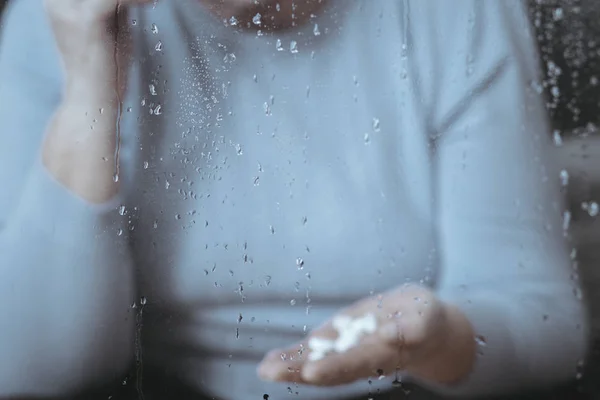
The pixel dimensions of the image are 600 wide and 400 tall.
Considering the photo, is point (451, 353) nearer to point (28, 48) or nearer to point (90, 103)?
point (90, 103)

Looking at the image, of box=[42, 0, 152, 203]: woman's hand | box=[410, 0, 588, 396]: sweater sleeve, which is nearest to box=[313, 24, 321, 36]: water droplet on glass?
box=[410, 0, 588, 396]: sweater sleeve

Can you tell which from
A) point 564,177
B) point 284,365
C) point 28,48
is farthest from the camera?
point 28,48

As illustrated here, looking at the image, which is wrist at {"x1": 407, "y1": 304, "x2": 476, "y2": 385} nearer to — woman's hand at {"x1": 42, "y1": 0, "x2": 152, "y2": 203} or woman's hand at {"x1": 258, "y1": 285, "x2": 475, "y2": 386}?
woman's hand at {"x1": 258, "y1": 285, "x2": 475, "y2": 386}

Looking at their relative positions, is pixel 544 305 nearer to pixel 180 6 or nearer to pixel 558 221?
pixel 558 221

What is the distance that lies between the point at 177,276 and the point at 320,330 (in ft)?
0.56

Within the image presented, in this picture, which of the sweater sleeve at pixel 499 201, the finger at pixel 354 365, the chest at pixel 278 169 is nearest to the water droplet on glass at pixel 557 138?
the sweater sleeve at pixel 499 201

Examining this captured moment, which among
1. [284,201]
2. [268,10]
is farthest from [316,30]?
[284,201]

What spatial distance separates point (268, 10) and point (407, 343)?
0.35 metres

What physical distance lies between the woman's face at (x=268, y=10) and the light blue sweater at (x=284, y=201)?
1 centimetres

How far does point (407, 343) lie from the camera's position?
1.89 feet

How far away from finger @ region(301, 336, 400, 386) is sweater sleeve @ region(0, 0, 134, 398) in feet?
0.75

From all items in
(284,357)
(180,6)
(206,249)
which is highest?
(180,6)

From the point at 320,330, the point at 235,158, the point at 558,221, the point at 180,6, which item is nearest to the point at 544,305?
the point at 558,221

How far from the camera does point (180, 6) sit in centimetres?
70
